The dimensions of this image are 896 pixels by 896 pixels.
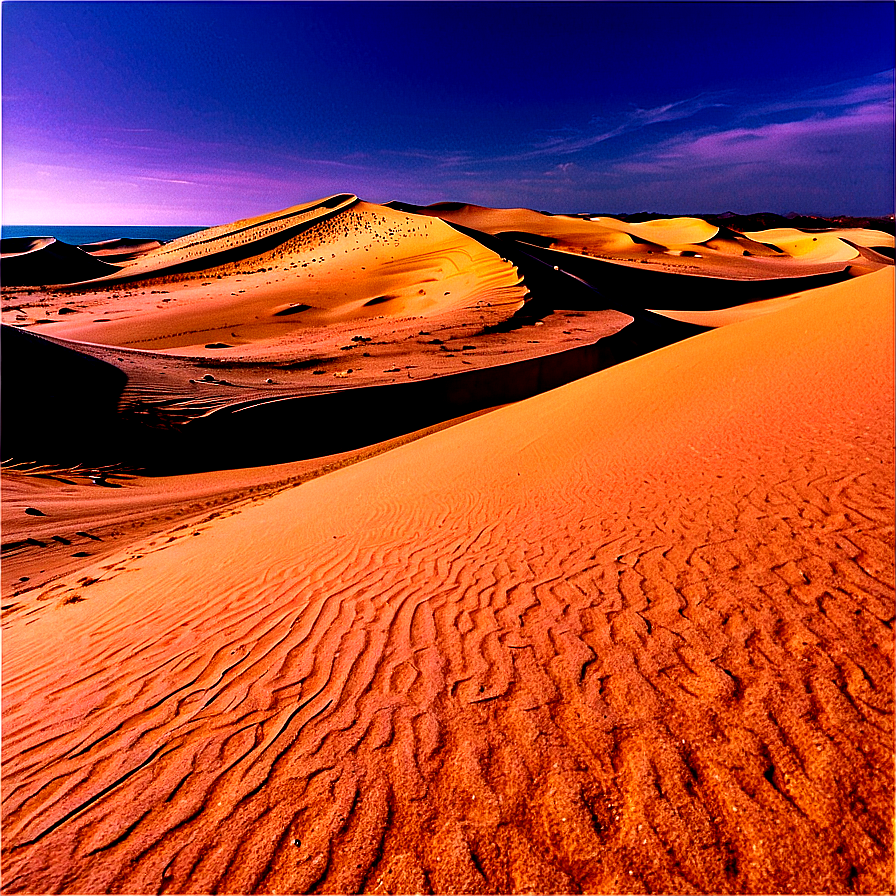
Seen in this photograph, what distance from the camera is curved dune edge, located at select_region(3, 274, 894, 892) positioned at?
201 cm

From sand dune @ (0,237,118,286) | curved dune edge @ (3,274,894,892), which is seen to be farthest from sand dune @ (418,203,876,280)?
sand dune @ (0,237,118,286)

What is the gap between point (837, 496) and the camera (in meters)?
4.16

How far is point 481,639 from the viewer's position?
3.36 m

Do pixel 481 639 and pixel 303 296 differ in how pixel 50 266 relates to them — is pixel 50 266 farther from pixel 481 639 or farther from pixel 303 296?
pixel 481 639

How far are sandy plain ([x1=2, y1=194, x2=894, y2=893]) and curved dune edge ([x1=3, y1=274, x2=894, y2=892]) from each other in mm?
17

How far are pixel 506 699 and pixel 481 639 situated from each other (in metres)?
0.60

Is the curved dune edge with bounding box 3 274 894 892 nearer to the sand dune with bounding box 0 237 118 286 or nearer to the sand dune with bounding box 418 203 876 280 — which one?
the sand dune with bounding box 418 203 876 280

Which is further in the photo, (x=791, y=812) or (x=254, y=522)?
(x=254, y=522)

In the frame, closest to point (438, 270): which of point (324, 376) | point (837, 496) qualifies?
point (324, 376)

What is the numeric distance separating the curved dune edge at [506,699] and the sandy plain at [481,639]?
2cm

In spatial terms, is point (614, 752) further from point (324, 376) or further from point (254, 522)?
point (324, 376)

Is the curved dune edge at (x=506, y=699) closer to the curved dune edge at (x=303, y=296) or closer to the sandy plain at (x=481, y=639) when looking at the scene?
the sandy plain at (x=481, y=639)

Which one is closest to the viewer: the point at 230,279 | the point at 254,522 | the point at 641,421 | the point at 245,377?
the point at 254,522

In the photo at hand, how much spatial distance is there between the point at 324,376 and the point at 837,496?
12.7m
